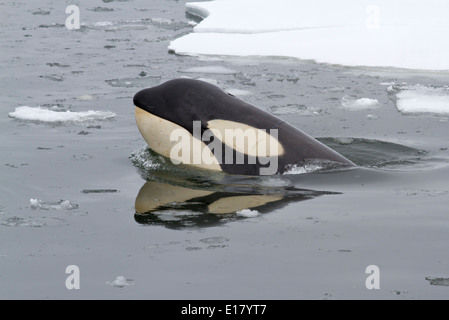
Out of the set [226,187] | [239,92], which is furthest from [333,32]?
[226,187]

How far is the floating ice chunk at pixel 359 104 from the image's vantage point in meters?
11.9

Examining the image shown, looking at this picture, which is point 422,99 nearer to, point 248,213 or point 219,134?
point 219,134

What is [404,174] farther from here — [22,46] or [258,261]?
[22,46]

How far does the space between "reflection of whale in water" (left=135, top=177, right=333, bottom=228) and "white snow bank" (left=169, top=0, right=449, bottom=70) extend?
7304mm

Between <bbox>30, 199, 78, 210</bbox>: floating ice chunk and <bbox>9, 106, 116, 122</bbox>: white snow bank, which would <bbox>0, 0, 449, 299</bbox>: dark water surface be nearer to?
<bbox>30, 199, 78, 210</bbox>: floating ice chunk

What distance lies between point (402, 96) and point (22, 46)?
7.20 m

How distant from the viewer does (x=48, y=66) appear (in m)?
14.4

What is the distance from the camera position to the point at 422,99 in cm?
1227

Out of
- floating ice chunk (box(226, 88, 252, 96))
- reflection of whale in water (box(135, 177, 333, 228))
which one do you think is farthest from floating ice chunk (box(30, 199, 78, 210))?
floating ice chunk (box(226, 88, 252, 96))

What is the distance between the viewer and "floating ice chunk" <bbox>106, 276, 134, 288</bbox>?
5.67 metres

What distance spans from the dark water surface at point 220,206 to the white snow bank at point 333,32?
52.5 inches

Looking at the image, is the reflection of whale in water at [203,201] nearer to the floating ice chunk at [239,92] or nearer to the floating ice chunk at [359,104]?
the floating ice chunk at [359,104]

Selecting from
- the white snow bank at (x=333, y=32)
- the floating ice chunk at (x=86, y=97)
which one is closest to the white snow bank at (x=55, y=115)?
the floating ice chunk at (x=86, y=97)
